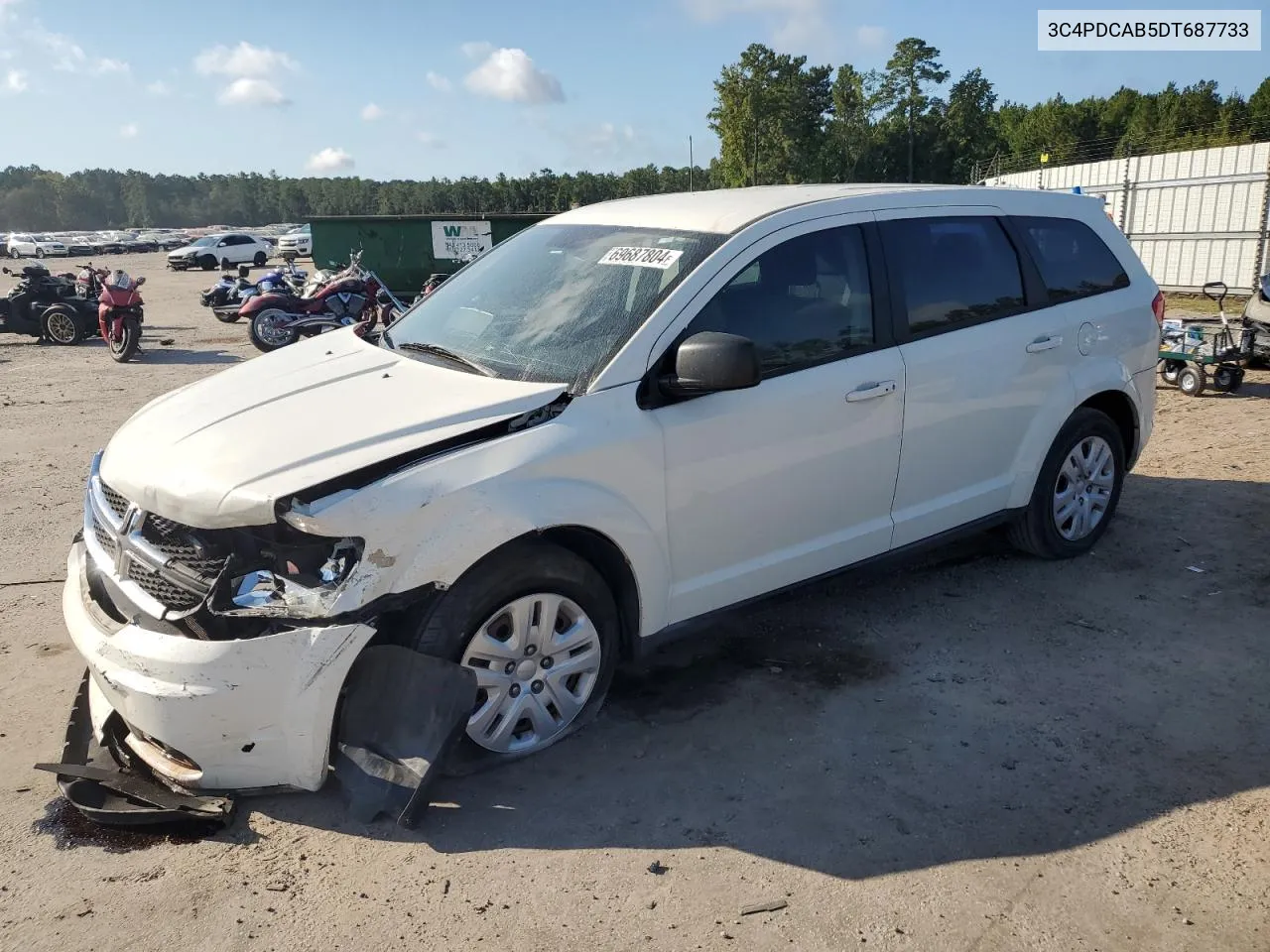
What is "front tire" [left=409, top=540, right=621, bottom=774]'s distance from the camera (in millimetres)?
3109

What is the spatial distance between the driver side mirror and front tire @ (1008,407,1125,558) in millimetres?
2279

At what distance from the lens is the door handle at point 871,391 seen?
3926 mm

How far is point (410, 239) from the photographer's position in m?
22.4

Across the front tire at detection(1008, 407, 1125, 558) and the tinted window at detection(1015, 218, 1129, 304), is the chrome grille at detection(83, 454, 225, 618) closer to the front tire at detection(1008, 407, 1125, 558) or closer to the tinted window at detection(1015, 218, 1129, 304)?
the front tire at detection(1008, 407, 1125, 558)

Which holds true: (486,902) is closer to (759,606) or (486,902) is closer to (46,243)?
(759,606)

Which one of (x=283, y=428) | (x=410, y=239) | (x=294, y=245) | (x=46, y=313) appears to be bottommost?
(x=46, y=313)

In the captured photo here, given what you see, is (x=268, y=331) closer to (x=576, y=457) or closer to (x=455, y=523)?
(x=576, y=457)

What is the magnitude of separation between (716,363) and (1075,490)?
109 inches

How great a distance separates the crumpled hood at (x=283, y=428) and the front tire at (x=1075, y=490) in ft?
9.31

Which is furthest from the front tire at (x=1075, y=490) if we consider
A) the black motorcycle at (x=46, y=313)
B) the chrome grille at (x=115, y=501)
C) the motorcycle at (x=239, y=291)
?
the black motorcycle at (x=46, y=313)

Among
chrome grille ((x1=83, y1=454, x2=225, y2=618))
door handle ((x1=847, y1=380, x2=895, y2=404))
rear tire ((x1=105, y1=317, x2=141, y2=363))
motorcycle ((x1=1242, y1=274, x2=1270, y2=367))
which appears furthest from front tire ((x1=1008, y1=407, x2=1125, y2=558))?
rear tire ((x1=105, y1=317, x2=141, y2=363))

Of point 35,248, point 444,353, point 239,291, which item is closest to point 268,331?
point 239,291

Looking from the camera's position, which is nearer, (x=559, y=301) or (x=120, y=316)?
(x=559, y=301)

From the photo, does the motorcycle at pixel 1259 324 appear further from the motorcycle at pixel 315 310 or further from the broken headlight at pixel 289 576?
the motorcycle at pixel 315 310
